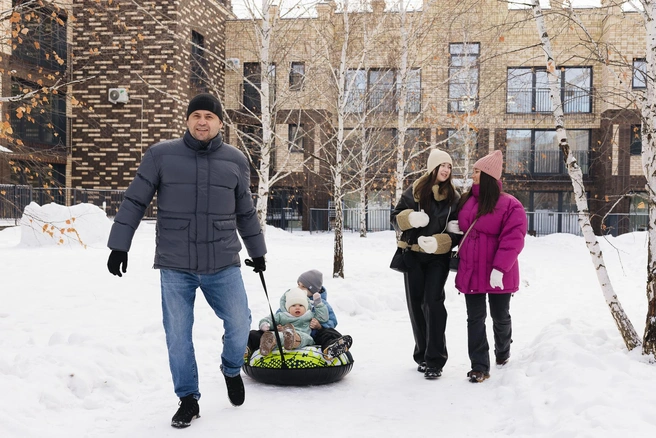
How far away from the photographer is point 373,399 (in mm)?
5172

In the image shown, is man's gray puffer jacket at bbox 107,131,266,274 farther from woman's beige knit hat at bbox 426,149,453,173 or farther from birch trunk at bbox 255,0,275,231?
birch trunk at bbox 255,0,275,231

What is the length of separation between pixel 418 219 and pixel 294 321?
1.50 metres

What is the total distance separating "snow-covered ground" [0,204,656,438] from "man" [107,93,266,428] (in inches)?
22.8

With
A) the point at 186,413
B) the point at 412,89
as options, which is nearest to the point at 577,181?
the point at 186,413

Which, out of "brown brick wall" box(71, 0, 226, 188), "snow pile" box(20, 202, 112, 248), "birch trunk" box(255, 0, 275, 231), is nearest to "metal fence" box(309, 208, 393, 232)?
"brown brick wall" box(71, 0, 226, 188)

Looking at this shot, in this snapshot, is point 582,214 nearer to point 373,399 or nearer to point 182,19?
point 373,399

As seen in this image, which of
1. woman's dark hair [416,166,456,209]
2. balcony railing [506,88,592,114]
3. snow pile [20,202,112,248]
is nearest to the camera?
woman's dark hair [416,166,456,209]

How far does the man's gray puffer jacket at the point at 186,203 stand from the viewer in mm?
4309

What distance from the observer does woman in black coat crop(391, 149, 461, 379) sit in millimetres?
5840

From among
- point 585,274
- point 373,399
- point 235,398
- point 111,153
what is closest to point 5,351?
point 235,398

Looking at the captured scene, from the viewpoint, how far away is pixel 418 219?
5848 millimetres

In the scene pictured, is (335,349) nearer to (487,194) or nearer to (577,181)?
(487,194)

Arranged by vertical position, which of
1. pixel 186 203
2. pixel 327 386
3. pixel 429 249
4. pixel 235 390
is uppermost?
pixel 186 203

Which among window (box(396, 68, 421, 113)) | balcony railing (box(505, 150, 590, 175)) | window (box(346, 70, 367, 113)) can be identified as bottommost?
balcony railing (box(505, 150, 590, 175))
